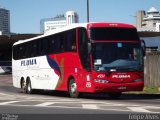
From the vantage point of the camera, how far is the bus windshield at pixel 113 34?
21469 mm

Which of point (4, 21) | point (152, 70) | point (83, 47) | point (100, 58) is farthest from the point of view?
point (4, 21)

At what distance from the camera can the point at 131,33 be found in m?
22.2

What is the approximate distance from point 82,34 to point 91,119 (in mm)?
9997

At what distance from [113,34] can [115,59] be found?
1.25 m

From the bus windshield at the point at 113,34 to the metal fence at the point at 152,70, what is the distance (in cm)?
841

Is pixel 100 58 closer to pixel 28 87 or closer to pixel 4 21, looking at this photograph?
pixel 28 87

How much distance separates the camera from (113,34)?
71.5 feet

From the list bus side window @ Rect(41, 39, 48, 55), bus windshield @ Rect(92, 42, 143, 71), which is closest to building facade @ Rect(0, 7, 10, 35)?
bus side window @ Rect(41, 39, 48, 55)

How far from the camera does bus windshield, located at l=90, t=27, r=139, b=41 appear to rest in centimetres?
2147

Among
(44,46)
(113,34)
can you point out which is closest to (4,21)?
(44,46)

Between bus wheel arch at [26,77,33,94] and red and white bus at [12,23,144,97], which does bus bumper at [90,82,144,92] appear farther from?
bus wheel arch at [26,77,33,94]

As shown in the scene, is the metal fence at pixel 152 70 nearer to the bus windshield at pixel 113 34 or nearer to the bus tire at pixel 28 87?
the bus tire at pixel 28 87

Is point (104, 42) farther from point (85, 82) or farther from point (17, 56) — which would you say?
point (17, 56)

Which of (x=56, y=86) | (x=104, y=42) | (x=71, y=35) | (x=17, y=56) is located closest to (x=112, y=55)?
(x=104, y=42)
